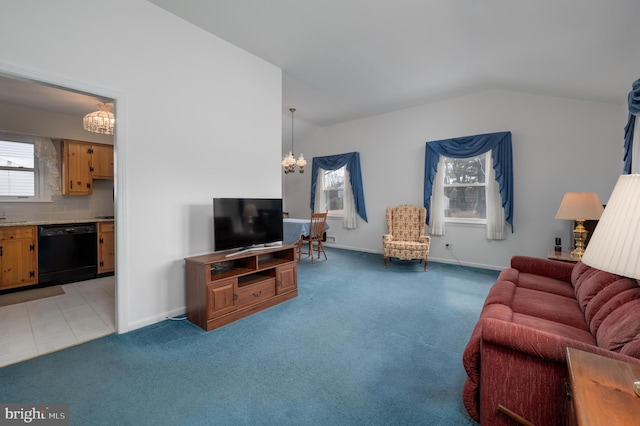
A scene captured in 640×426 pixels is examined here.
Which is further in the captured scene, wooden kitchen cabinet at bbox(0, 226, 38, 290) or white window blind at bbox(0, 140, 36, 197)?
white window blind at bbox(0, 140, 36, 197)

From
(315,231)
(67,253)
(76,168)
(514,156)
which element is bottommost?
(67,253)

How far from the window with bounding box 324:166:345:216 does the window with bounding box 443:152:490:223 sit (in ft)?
8.14

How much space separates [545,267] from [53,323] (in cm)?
490

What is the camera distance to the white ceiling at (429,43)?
8.13ft

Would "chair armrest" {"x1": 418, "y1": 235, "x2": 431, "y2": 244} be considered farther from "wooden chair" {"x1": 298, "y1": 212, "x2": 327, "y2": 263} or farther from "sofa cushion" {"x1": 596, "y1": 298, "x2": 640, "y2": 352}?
"sofa cushion" {"x1": 596, "y1": 298, "x2": 640, "y2": 352}

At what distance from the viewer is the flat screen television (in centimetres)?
289

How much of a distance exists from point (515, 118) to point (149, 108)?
520 centimetres

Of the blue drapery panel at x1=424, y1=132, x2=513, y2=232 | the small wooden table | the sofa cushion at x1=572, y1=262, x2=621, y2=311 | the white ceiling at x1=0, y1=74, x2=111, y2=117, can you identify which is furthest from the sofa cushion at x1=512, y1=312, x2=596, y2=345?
the white ceiling at x1=0, y1=74, x2=111, y2=117

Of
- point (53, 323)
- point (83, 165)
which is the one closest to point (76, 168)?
point (83, 165)

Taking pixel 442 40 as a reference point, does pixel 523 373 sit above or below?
below

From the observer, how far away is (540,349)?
1.24 m

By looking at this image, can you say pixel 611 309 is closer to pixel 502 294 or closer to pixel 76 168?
pixel 502 294

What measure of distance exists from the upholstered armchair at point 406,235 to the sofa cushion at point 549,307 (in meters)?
2.37

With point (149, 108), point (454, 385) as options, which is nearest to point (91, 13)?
point (149, 108)
